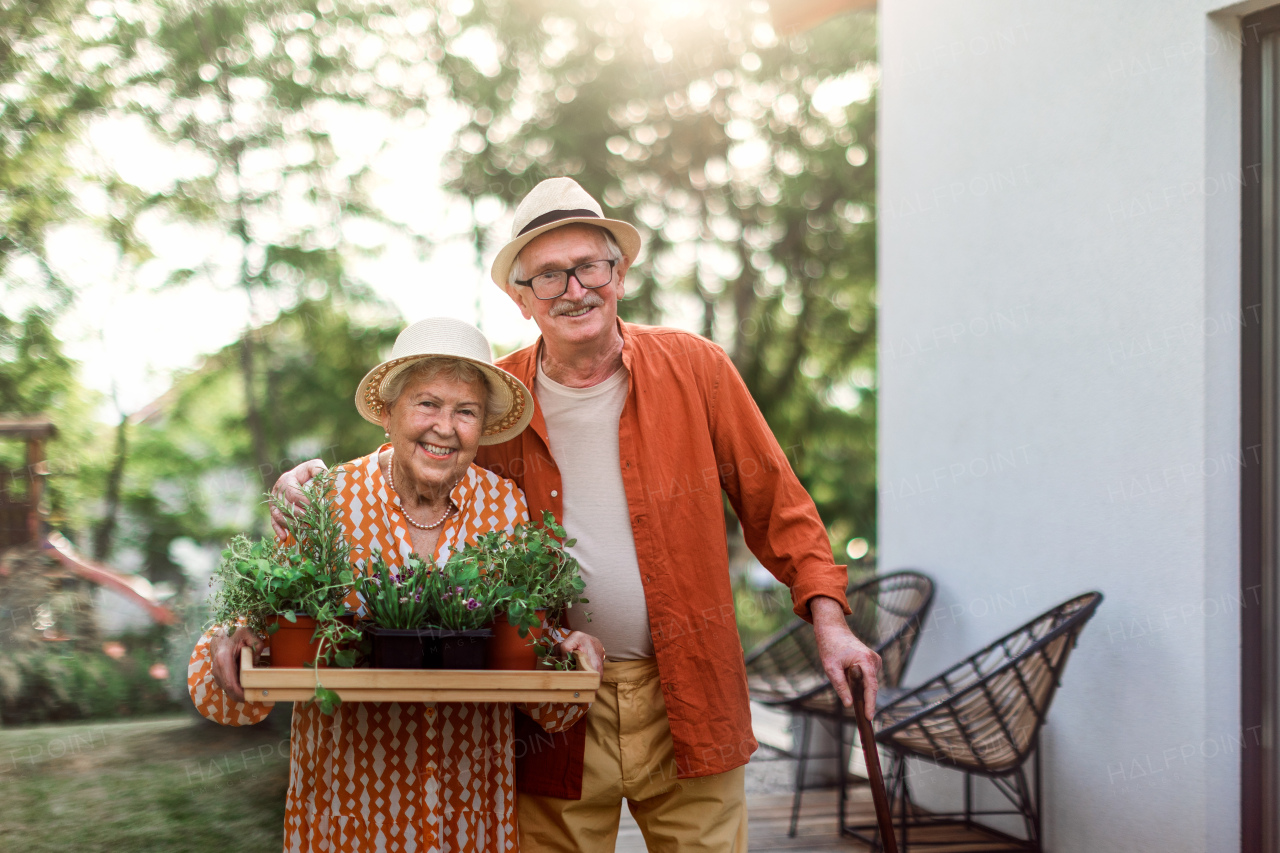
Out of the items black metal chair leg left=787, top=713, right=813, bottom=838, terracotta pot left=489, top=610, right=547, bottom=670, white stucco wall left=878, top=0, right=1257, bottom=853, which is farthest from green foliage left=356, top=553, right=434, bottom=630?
black metal chair leg left=787, top=713, right=813, bottom=838

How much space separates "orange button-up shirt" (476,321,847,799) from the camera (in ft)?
6.59

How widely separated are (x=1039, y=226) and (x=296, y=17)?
7028 mm

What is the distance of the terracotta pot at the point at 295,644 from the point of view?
160cm

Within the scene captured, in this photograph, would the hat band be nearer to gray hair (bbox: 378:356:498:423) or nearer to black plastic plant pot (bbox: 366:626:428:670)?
gray hair (bbox: 378:356:498:423)

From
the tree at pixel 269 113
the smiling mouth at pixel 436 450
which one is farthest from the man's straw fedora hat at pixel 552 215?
the tree at pixel 269 113

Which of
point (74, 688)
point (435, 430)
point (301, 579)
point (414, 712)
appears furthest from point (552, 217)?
point (74, 688)

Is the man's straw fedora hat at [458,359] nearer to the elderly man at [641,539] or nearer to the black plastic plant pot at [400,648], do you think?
the elderly man at [641,539]

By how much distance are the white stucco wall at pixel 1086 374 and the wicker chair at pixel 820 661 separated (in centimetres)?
13

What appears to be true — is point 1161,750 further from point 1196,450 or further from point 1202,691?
point 1196,450

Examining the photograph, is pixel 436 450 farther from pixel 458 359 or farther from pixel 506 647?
pixel 506 647

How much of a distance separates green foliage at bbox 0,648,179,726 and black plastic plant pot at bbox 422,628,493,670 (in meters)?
4.62

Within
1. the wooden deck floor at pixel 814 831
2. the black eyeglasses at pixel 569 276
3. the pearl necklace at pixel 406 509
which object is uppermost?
the black eyeglasses at pixel 569 276

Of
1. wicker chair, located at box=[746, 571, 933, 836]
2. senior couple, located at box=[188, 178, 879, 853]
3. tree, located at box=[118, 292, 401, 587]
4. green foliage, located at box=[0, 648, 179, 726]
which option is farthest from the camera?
tree, located at box=[118, 292, 401, 587]

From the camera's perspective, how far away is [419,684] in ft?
5.19
